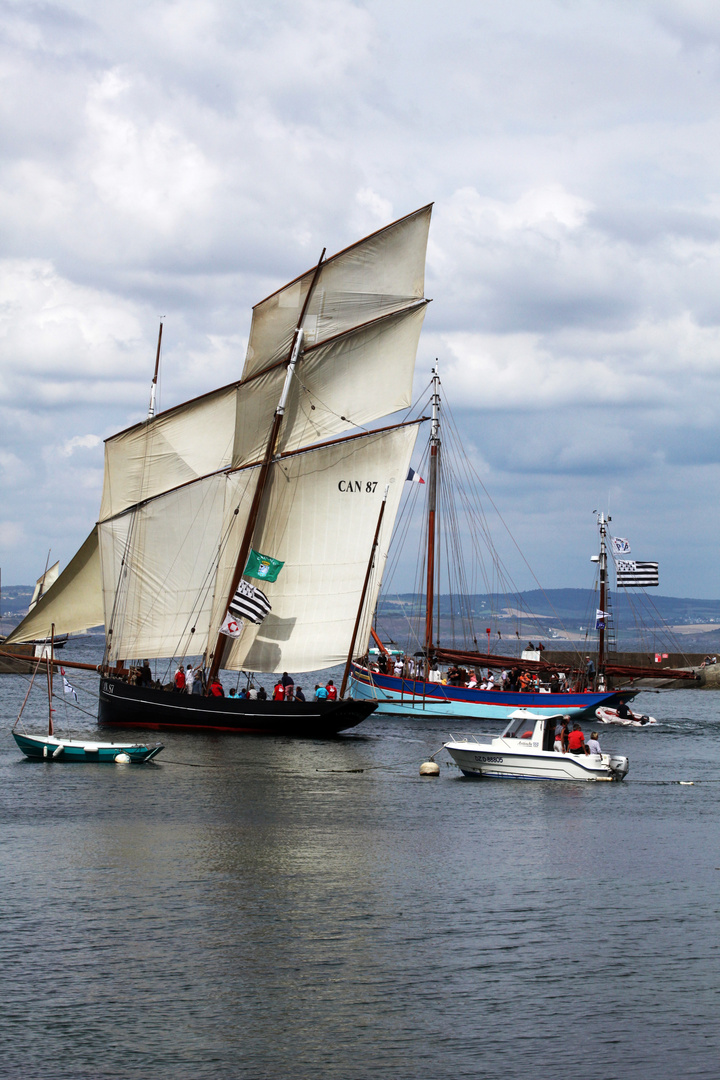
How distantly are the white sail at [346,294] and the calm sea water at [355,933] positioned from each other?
3172 cm

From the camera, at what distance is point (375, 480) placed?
66188 mm

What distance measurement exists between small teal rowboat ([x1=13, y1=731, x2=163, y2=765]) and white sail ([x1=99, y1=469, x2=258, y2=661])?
1646 cm

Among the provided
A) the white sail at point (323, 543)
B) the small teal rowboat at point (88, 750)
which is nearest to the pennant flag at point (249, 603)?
the white sail at point (323, 543)

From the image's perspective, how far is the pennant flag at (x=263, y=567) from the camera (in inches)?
2579

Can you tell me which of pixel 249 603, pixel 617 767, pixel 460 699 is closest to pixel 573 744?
pixel 617 767

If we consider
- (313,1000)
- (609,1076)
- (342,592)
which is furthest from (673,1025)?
(342,592)

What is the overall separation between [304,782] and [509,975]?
85.8ft

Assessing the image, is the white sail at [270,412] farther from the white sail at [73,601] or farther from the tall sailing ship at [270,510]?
the white sail at [73,601]

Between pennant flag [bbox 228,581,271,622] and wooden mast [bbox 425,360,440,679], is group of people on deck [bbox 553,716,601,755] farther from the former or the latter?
wooden mast [bbox 425,360,440,679]

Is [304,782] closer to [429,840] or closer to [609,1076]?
[429,840]

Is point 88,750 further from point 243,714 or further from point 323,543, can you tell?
point 323,543

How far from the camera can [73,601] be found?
71.9m

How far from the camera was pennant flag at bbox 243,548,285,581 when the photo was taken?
65.5 metres

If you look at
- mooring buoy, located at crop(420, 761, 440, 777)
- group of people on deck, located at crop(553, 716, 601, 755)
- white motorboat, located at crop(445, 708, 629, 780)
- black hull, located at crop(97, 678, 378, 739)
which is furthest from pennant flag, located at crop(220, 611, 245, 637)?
group of people on deck, located at crop(553, 716, 601, 755)
